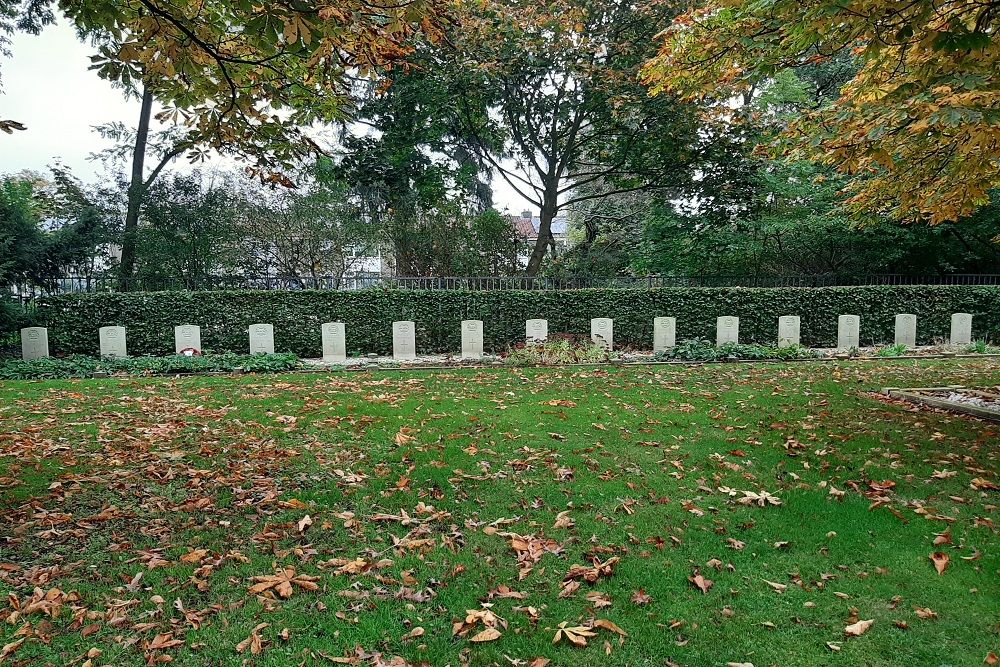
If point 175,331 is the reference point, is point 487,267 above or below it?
above

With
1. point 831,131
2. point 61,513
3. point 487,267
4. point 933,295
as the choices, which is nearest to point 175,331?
point 487,267

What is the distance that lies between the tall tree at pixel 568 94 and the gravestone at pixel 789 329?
17.4ft

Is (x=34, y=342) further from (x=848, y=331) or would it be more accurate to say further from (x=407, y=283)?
(x=848, y=331)

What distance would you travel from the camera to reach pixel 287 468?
4770 mm

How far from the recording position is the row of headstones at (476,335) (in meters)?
12.2

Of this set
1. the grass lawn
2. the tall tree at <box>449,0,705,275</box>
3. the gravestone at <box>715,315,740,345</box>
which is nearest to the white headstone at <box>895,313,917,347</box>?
the gravestone at <box>715,315,740,345</box>

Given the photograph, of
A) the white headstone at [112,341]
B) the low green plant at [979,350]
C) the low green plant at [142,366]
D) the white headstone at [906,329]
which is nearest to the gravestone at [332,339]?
the low green plant at [142,366]

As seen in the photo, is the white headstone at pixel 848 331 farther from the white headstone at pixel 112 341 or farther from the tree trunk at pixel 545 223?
the white headstone at pixel 112 341

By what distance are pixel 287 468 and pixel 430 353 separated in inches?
373

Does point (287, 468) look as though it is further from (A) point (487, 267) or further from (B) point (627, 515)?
(A) point (487, 267)

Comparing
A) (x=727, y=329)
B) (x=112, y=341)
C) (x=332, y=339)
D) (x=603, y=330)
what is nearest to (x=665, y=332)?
(x=727, y=329)

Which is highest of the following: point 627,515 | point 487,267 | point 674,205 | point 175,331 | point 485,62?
point 485,62

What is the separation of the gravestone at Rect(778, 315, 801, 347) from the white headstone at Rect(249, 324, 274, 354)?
40.7 feet

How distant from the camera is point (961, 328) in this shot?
14.5 metres
